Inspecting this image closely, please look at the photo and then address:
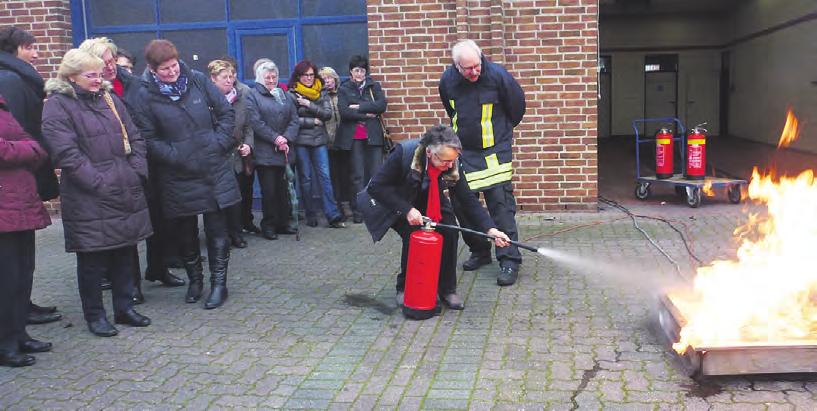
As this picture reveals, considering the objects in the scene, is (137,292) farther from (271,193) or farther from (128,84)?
(271,193)

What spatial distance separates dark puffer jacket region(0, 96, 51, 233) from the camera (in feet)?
14.6

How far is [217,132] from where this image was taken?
5.71 m

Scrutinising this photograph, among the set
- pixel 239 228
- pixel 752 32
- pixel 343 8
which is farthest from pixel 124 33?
pixel 752 32

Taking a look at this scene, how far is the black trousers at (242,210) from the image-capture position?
7.93 metres

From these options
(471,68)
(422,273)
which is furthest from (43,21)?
(422,273)

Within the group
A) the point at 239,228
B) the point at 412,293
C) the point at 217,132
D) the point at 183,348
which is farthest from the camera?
the point at 239,228

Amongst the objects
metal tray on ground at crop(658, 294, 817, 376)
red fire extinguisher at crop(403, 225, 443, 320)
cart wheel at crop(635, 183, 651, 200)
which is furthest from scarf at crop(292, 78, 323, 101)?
metal tray on ground at crop(658, 294, 817, 376)

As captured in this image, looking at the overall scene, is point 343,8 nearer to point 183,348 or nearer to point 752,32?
point 183,348

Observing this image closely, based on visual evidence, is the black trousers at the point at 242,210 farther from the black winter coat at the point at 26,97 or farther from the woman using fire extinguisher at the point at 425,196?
the woman using fire extinguisher at the point at 425,196

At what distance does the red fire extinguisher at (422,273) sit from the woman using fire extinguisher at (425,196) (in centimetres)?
13

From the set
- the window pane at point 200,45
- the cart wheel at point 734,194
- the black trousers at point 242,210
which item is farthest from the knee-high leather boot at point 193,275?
the cart wheel at point 734,194

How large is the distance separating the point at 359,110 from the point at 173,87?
3578 millimetres

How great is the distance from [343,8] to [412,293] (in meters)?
5.55

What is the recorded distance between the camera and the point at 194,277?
598 cm
